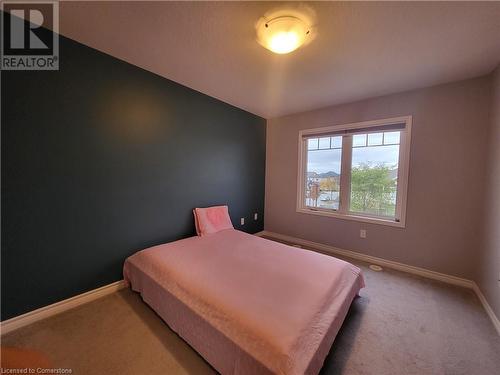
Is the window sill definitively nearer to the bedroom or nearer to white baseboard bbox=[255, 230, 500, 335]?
the bedroom

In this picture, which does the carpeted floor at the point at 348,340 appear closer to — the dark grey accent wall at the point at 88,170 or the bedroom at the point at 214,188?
the bedroom at the point at 214,188

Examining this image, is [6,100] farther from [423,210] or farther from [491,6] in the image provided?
[423,210]

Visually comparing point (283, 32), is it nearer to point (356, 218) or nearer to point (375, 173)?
point (375, 173)

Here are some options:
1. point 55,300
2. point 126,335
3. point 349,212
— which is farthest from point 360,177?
point 55,300

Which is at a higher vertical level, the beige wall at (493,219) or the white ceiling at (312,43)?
the white ceiling at (312,43)

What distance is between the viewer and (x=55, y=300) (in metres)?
1.73

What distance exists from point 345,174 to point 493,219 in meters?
1.56

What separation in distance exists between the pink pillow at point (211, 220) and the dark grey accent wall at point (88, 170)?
16cm

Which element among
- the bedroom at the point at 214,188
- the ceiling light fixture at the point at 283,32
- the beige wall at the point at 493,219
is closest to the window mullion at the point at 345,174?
the bedroom at the point at 214,188

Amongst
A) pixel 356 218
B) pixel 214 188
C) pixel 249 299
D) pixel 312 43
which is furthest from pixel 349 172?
pixel 249 299

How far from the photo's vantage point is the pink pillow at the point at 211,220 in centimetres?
269

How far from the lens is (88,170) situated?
1.86 metres

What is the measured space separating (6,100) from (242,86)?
2159 mm

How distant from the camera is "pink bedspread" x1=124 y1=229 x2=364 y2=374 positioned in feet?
3.44
